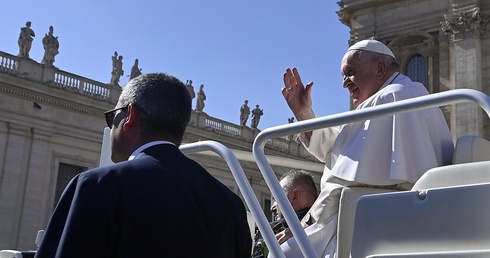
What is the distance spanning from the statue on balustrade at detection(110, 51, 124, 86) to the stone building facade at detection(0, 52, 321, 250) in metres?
0.43

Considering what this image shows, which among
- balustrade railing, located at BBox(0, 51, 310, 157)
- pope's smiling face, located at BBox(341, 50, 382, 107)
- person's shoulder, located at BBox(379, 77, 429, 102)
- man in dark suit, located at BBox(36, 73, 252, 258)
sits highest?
balustrade railing, located at BBox(0, 51, 310, 157)

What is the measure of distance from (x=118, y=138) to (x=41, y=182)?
72.7 feet

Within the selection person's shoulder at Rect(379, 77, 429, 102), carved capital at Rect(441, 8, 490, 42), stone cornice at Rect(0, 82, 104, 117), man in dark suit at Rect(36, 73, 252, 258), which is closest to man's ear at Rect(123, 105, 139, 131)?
man in dark suit at Rect(36, 73, 252, 258)

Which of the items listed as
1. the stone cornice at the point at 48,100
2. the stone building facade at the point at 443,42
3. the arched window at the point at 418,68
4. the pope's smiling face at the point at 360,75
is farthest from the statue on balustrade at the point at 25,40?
the pope's smiling face at the point at 360,75

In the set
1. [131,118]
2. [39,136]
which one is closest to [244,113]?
[39,136]

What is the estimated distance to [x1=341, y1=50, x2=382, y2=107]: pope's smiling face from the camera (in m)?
3.46

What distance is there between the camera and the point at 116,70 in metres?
26.7

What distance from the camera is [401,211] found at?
2125 millimetres

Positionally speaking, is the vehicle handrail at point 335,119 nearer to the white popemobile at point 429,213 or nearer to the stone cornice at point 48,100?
the white popemobile at point 429,213

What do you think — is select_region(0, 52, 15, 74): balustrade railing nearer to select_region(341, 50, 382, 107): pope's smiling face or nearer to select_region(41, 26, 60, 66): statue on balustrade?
select_region(41, 26, 60, 66): statue on balustrade

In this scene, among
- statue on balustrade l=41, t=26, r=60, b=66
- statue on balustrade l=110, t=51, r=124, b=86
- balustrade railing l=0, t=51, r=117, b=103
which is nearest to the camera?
balustrade railing l=0, t=51, r=117, b=103

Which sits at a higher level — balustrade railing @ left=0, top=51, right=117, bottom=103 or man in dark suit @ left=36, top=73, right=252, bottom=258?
balustrade railing @ left=0, top=51, right=117, bottom=103

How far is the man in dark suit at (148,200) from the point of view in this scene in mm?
1829

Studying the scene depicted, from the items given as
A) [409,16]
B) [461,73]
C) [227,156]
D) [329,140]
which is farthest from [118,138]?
[409,16]
